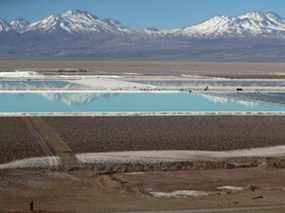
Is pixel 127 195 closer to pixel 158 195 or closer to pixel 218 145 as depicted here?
pixel 158 195

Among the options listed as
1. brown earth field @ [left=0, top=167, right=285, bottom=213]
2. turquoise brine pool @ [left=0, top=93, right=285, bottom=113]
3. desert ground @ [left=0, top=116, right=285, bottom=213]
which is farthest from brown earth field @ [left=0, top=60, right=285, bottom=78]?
brown earth field @ [left=0, top=167, right=285, bottom=213]

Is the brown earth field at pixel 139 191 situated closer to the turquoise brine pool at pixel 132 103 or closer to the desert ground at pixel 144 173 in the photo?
the desert ground at pixel 144 173

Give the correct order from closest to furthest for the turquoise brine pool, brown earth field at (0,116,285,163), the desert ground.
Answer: the desert ground
brown earth field at (0,116,285,163)
the turquoise brine pool

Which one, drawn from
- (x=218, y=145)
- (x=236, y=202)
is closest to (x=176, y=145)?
(x=218, y=145)

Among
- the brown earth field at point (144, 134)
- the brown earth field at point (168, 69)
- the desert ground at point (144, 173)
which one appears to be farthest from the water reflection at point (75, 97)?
the brown earth field at point (168, 69)

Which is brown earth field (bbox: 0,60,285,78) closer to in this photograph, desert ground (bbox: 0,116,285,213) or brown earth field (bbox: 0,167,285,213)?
desert ground (bbox: 0,116,285,213)

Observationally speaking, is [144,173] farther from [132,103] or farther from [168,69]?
[168,69]
